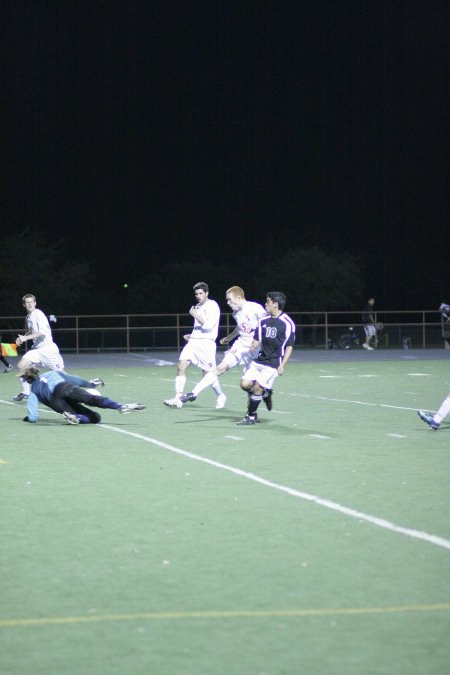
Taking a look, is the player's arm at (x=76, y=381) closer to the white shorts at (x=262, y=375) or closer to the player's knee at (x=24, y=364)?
the player's knee at (x=24, y=364)

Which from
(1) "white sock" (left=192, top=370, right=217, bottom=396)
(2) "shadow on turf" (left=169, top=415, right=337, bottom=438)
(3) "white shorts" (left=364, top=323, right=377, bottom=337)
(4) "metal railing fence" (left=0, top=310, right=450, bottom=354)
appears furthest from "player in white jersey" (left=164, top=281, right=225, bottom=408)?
(3) "white shorts" (left=364, top=323, right=377, bottom=337)

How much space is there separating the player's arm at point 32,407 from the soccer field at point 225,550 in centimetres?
77

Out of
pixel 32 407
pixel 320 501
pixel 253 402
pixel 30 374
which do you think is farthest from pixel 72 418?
pixel 320 501

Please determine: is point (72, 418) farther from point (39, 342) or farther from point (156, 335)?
point (156, 335)

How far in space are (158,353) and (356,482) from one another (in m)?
37.8

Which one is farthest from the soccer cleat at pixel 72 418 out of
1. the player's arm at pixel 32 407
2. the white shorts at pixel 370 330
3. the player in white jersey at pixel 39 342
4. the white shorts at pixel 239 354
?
the white shorts at pixel 370 330

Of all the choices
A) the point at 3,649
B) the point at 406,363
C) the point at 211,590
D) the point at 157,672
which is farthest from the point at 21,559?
the point at 406,363

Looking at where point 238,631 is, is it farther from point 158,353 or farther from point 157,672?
point 158,353

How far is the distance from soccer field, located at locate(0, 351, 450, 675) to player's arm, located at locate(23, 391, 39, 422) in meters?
0.77

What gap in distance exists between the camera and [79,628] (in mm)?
5977

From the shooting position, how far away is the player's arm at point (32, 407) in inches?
667

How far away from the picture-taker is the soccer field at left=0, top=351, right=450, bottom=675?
5602 millimetres

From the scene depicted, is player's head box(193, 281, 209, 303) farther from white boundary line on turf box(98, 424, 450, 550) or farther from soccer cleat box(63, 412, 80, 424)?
white boundary line on turf box(98, 424, 450, 550)

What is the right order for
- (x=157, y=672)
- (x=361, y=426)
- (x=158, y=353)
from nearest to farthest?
1. (x=157, y=672)
2. (x=361, y=426)
3. (x=158, y=353)
